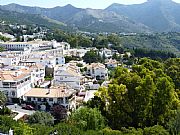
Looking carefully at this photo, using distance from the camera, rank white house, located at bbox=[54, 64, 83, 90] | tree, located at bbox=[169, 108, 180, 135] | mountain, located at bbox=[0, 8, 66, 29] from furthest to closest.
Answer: mountain, located at bbox=[0, 8, 66, 29] → white house, located at bbox=[54, 64, 83, 90] → tree, located at bbox=[169, 108, 180, 135]

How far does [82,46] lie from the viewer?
65.6 metres

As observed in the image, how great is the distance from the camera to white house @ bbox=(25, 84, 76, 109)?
29.0 metres

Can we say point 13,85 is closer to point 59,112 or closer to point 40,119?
point 59,112

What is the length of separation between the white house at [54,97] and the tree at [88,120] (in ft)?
20.9

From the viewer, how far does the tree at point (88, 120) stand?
2174 centimetres

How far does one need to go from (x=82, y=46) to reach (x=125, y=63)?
13.9m

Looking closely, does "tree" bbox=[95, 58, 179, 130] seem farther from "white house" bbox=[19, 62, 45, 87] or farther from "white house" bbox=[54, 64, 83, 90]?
"white house" bbox=[19, 62, 45, 87]

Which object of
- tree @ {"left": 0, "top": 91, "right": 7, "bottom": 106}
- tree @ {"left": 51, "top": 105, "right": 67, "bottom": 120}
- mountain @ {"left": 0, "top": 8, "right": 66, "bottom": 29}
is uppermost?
tree @ {"left": 0, "top": 91, "right": 7, "bottom": 106}

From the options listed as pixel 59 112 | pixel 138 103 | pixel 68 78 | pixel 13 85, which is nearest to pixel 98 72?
pixel 68 78

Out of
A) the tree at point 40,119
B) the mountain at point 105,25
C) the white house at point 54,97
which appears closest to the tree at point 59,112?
the white house at point 54,97

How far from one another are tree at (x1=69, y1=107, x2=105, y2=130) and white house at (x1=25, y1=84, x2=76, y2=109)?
6.36 meters

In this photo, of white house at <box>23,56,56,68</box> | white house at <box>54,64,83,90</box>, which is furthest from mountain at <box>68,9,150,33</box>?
white house at <box>54,64,83,90</box>

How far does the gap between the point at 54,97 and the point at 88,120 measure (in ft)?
24.8

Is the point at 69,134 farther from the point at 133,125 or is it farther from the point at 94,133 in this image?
the point at 133,125
